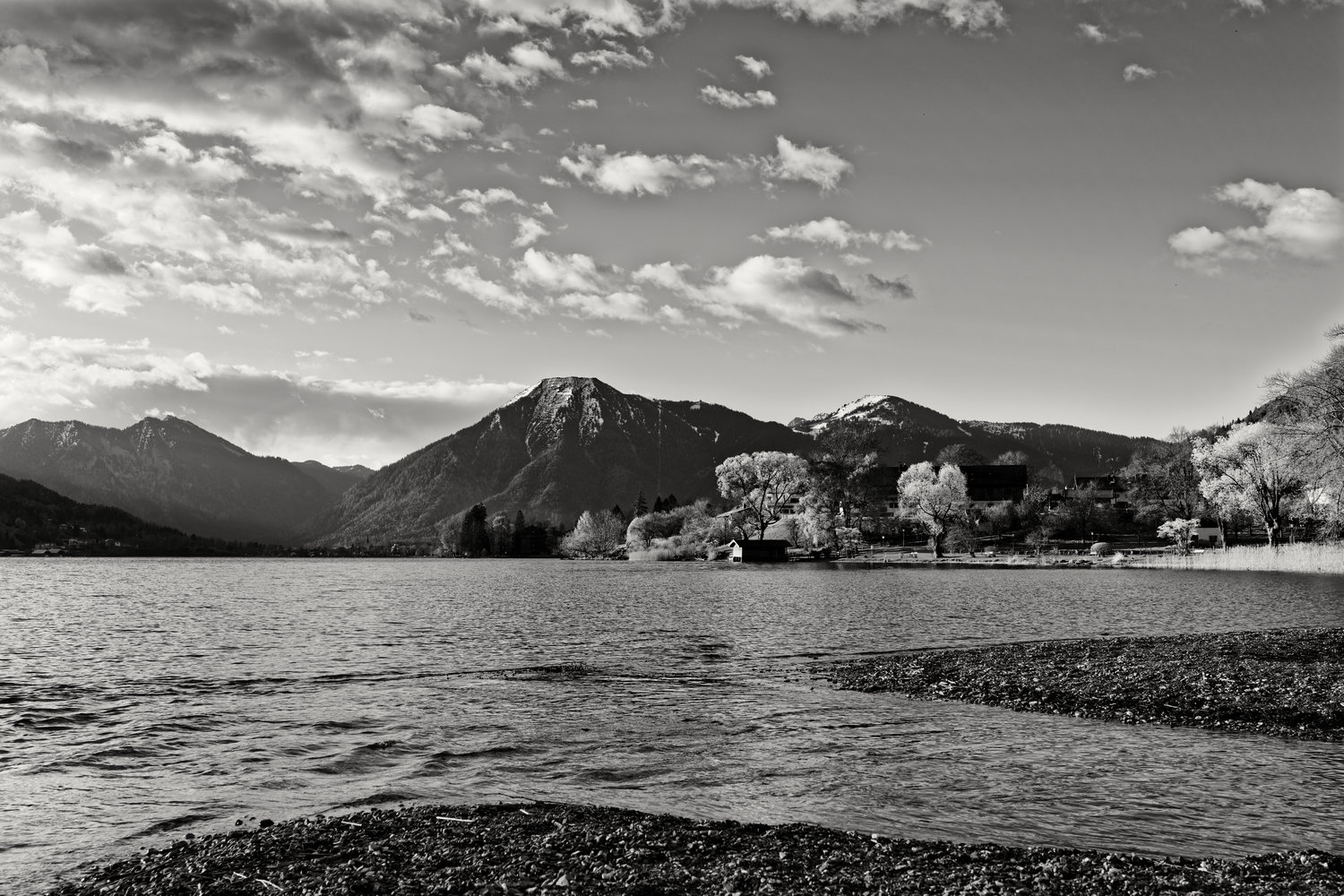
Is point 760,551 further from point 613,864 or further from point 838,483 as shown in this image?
point 613,864

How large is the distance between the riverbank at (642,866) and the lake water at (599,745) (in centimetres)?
157

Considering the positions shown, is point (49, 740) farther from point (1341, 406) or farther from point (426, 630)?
point (1341, 406)

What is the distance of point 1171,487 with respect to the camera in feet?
568

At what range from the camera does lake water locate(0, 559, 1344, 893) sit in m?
15.7

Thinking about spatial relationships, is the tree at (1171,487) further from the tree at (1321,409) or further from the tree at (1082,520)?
the tree at (1321,409)

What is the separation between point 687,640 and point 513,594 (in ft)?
157

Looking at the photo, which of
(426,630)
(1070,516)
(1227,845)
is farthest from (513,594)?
(1070,516)

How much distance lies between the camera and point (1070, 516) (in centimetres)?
18012

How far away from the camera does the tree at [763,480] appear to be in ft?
589

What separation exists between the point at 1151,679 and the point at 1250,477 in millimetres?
113532

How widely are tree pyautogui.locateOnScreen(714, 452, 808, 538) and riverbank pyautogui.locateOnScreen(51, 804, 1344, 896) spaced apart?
6482 inches

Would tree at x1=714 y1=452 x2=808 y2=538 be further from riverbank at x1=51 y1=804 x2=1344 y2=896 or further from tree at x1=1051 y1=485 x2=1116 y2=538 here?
riverbank at x1=51 y1=804 x2=1344 y2=896

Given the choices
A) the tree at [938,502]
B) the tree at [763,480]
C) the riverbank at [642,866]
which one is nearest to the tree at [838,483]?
the tree at [763,480]

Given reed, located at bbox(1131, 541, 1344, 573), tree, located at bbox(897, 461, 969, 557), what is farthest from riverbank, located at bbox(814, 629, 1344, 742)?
tree, located at bbox(897, 461, 969, 557)
